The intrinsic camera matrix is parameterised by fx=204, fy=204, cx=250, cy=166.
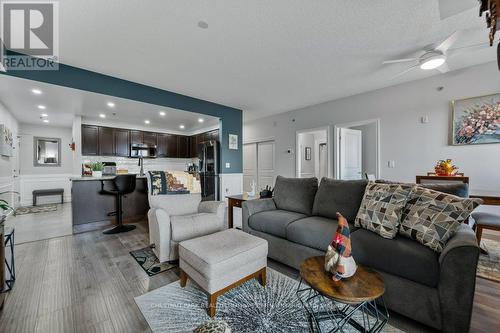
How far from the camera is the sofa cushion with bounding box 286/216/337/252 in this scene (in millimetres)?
1896

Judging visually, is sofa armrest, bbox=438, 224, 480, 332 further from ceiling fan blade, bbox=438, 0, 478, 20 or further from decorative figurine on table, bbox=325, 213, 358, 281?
ceiling fan blade, bbox=438, 0, 478, 20

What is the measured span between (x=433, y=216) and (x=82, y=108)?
5.82 metres

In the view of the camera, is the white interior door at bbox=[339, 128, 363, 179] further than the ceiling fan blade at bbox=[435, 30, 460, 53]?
Yes

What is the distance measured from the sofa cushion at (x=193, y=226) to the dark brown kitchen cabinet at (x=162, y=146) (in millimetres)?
4595

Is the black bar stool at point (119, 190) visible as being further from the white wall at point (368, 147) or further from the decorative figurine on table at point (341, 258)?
the white wall at point (368, 147)

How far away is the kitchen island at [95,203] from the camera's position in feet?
12.0

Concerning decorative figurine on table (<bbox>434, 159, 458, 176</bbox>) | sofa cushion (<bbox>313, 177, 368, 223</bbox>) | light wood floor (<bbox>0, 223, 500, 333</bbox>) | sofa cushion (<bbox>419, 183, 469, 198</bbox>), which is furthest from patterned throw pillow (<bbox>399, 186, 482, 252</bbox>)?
decorative figurine on table (<bbox>434, 159, 458, 176</bbox>)

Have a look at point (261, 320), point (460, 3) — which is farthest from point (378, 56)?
point (261, 320)

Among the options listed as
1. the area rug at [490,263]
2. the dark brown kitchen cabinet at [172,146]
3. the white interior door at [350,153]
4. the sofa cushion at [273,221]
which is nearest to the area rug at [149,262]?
the sofa cushion at [273,221]

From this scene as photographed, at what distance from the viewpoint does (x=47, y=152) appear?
6391mm

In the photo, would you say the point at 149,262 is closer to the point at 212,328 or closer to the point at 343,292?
the point at 212,328

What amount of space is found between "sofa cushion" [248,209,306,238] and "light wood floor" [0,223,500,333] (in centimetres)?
38

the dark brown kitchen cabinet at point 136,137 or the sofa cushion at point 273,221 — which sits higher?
the dark brown kitchen cabinet at point 136,137

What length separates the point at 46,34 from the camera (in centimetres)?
233
